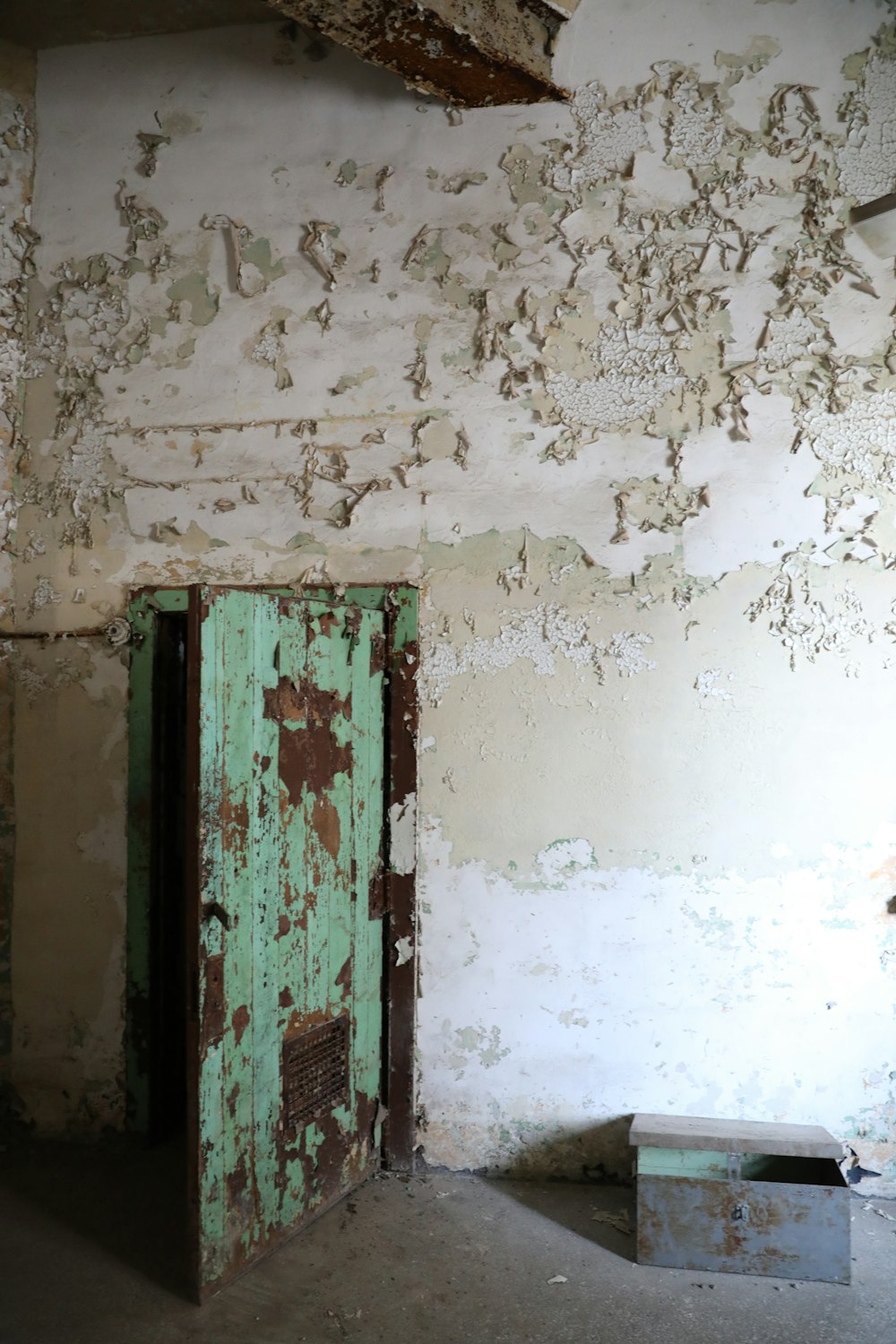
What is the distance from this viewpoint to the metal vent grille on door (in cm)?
236

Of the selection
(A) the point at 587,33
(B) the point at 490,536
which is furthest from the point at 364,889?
(A) the point at 587,33

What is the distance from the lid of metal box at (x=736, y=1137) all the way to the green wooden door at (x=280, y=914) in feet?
2.68

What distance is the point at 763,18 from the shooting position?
2.60 m

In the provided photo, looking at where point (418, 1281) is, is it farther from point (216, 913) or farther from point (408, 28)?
point (408, 28)

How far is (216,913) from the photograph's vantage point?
6.75 ft

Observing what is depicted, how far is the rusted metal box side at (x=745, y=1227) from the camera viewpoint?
2.23 meters

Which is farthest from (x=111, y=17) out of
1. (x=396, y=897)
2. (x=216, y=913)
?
(x=396, y=897)

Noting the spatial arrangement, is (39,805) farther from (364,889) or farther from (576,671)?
(576,671)

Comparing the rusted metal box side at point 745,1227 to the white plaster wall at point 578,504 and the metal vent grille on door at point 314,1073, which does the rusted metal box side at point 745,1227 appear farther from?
the metal vent grille on door at point 314,1073

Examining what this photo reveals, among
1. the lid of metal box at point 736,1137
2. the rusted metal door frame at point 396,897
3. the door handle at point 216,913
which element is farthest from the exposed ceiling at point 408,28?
the lid of metal box at point 736,1137

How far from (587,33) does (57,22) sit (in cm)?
170

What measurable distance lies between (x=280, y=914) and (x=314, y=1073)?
0.50 metres

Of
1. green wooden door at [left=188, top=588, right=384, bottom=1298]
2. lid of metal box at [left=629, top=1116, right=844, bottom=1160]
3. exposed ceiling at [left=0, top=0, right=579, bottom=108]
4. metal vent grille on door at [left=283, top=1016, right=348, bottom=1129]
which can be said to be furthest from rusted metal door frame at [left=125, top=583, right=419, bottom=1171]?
exposed ceiling at [left=0, top=0, right=579, bottom=108]

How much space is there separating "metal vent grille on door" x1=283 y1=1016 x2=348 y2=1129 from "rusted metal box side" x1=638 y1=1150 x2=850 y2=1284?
0.86m
